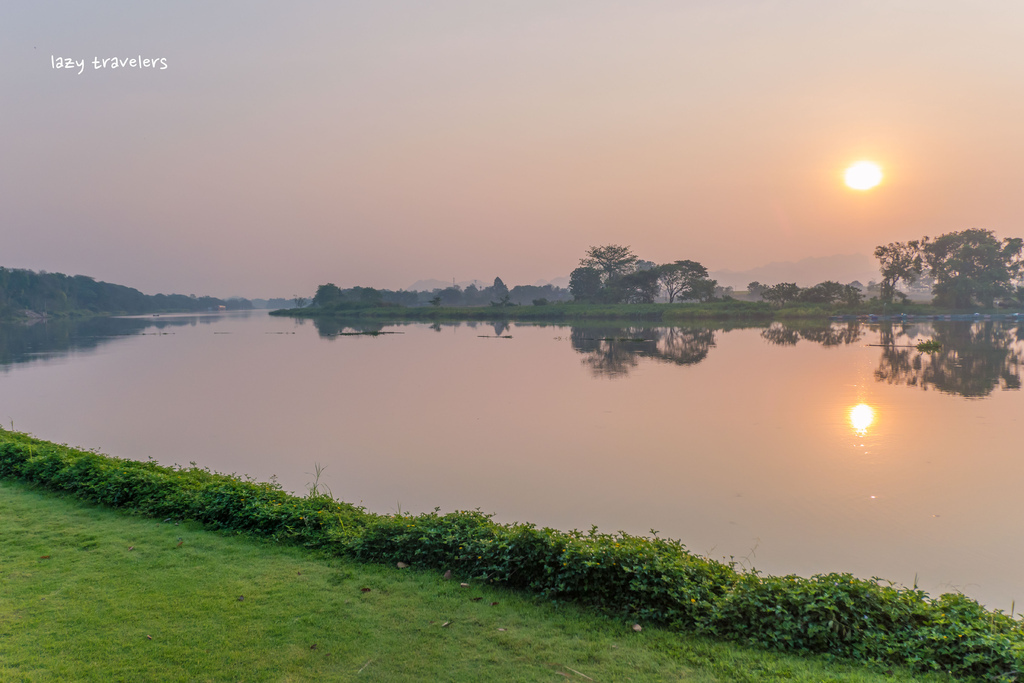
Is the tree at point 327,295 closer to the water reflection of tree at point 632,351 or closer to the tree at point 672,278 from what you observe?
the tree at point 672,278

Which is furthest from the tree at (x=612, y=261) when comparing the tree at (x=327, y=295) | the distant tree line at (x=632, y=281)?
the tree at (x=327, y=295)

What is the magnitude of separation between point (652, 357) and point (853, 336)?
1570 cm

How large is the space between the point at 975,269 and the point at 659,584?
70.1 m

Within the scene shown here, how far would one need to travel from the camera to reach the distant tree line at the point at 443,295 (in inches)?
3834

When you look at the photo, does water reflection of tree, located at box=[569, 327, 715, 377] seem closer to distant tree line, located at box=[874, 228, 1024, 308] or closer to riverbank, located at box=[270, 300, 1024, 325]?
riverbank, located at box=[270, 300, 1024, 325]

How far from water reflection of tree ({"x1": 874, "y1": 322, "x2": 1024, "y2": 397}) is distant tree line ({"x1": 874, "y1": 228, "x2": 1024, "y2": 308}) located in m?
35.8

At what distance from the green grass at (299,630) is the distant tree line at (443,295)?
78564 mm

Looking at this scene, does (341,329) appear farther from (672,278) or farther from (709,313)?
(672,278)

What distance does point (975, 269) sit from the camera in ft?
185

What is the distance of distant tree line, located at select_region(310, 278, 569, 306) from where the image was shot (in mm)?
97375

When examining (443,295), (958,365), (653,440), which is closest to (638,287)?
(443,295)

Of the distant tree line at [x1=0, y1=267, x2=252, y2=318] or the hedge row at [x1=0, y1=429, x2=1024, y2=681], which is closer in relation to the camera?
the hedge row at [x1=0, y1=429, x2=1024, y2=681]

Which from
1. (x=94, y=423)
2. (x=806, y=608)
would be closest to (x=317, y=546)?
(x=806, y=608)

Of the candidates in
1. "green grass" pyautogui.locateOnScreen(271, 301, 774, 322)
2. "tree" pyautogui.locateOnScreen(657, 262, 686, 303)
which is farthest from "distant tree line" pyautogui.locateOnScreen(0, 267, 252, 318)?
"tree" pyautogui.locateOnScreen(657, 262, 686, 303)
